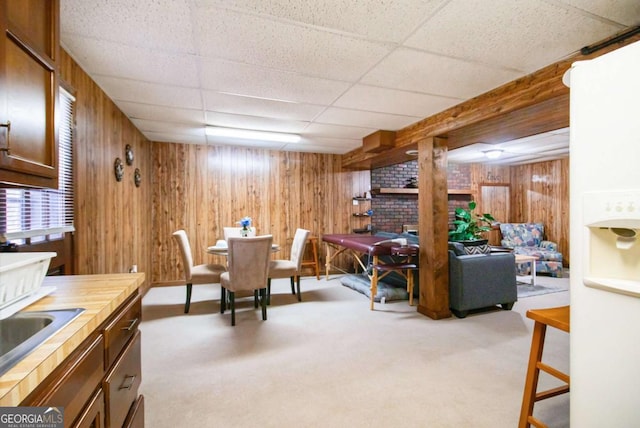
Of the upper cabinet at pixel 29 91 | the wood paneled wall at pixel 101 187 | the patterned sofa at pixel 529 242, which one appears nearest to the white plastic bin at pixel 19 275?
the upper cabinet at pixel 29 91

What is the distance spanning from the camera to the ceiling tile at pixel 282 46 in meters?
1.74

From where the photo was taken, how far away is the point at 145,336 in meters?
2.83

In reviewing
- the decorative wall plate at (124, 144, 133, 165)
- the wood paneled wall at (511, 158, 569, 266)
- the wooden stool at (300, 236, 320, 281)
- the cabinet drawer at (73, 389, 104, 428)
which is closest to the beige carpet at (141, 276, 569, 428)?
the cabinet drawer at (73, 389, 104, 428)

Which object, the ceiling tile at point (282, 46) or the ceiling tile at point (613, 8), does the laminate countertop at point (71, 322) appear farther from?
the ceiling tile at point (613, 8)

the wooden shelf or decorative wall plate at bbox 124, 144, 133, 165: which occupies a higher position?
decorative wall plate at bbox 124, 144, 133, 165

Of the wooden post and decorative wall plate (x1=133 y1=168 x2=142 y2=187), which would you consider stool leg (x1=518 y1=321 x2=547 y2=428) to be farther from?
decorative wall plate (x1=133 y1=168 x2=142 y2=187)

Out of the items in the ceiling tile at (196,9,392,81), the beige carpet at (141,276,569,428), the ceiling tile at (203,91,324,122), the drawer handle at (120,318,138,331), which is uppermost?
the ceiling tile at (203,91,324,122)

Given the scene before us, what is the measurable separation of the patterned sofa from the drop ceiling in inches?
160

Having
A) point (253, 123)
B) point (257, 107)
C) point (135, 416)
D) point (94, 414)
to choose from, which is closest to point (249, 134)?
point (253, 123)

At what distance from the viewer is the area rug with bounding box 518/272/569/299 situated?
4.24m

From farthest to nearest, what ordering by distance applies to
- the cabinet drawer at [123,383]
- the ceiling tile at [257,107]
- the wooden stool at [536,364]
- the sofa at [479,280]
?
the sofa at [479,280]
the ceiling tile at [257,107]
the wooden stool at [536,364]
the cabinet drawer at [123,383]

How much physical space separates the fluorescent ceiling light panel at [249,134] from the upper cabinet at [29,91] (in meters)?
2.75

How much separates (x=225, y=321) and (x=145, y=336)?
745mm

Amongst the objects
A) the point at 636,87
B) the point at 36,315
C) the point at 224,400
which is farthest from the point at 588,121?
the point at 224,400
